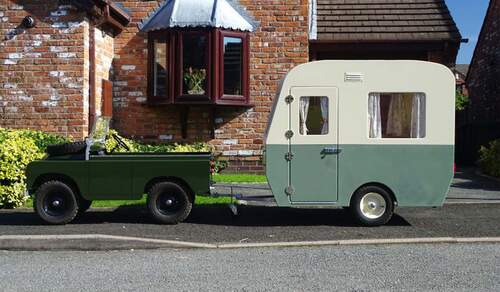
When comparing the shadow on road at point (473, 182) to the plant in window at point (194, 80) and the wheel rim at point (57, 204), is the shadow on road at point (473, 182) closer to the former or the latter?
the plant in window at point (194, 80)

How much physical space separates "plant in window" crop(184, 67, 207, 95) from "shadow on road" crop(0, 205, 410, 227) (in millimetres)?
4405

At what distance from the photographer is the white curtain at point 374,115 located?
8.19m

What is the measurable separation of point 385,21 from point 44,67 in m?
8.80

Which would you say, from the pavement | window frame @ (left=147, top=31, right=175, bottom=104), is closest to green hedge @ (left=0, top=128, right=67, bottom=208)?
the pavement

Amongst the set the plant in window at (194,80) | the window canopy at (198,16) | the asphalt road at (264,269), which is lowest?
the asphalt road at (264,269)

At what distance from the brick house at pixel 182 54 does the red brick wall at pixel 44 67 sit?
2cm

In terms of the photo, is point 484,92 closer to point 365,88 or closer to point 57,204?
point 365,88

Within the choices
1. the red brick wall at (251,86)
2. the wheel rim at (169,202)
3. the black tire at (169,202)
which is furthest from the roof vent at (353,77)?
the red brick wall at (251,86)

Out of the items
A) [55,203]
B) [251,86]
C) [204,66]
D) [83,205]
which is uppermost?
[204,66]

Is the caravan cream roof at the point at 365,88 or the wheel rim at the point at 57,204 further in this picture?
the wheel rim at the point at 57,204

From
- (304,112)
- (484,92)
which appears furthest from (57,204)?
(484,92)

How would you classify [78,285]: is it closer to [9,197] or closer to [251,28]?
[9,197]

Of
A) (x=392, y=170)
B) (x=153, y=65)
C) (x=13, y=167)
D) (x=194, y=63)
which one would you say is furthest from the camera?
(x=153, y=65)

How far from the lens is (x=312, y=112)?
821 cm
